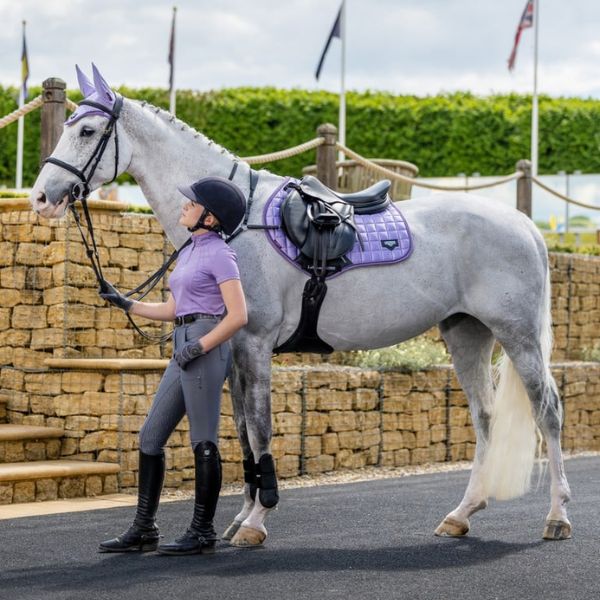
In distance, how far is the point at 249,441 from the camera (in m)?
5.93

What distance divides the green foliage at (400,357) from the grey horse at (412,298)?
132 inches

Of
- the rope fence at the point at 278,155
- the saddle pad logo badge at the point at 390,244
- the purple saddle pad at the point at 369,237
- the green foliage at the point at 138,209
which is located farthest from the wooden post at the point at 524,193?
the saddle pad logo badge at the point at 390,244

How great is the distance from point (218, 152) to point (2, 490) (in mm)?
2700

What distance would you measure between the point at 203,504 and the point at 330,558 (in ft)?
2.14

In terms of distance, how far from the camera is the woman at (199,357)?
547cm

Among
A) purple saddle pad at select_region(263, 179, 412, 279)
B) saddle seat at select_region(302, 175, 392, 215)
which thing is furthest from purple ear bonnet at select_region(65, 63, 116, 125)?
saddle seat at select_region(302, 175, 392, 215)

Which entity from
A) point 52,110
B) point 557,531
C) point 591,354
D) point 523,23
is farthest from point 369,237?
point 523,23

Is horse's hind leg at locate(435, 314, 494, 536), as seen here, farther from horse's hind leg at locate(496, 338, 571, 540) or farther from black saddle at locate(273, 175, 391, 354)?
black saddle at locate(273, 175, 391, 354)

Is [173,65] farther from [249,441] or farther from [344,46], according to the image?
[249,441]

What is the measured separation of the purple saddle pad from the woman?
1.22 feet

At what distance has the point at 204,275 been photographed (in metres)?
5.52

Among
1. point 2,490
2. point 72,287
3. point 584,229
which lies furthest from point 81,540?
point 584,229

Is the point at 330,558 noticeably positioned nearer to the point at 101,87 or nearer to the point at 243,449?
the point at 243,449

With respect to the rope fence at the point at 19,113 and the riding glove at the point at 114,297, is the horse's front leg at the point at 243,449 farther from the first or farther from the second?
the rope fence at the point at 19,113
